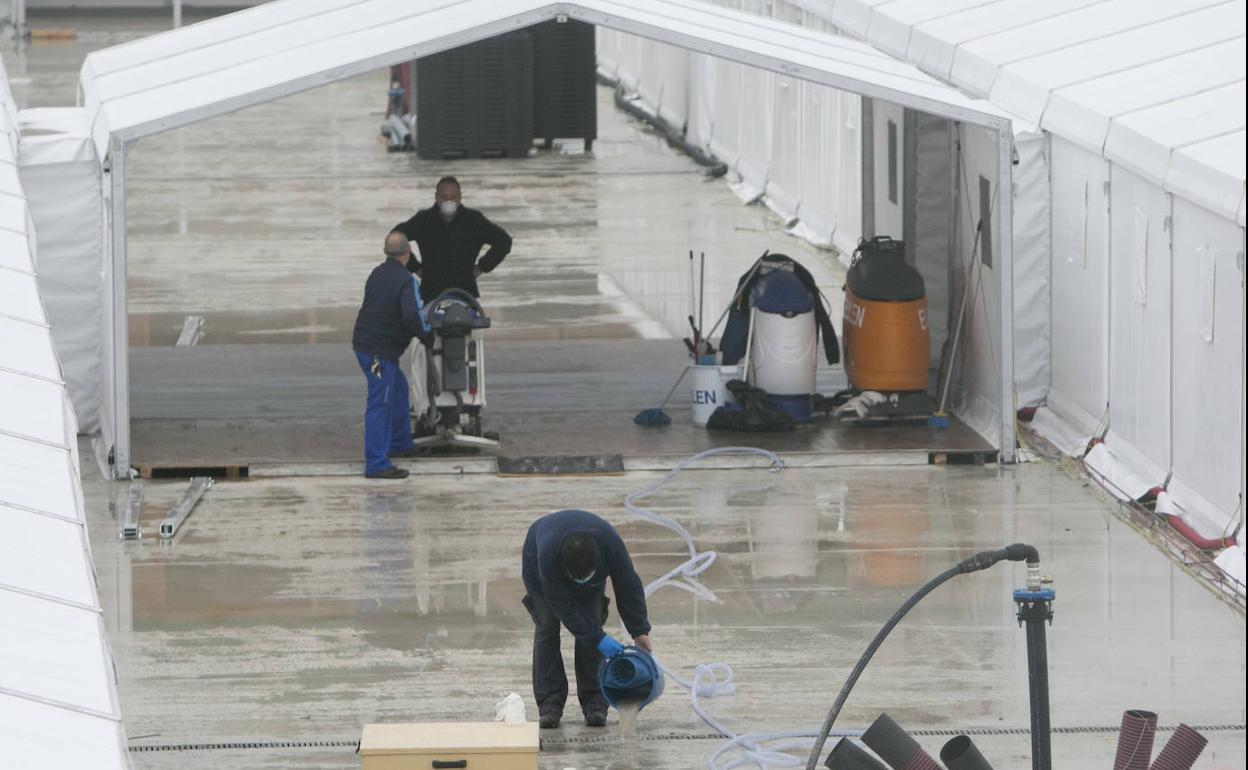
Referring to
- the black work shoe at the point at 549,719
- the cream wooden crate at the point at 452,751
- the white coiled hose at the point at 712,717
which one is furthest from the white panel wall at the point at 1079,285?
the cream wooden crate at the point at 452,751

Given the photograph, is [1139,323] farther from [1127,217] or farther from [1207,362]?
[1207,362]

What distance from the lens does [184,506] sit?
1445cm

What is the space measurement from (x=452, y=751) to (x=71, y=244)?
28.1 ft

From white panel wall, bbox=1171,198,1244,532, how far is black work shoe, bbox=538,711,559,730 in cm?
475

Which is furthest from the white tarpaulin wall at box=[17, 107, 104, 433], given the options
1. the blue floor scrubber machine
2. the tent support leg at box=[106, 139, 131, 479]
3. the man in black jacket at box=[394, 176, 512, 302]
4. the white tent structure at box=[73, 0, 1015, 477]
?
the blue floor scrubber machine

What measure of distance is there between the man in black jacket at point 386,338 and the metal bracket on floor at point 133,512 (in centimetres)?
167

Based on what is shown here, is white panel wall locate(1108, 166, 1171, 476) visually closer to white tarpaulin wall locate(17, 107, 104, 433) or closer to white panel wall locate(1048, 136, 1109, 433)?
white panel wall locate(1048, 136, 1109, 433)

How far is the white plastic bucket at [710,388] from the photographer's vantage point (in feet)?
53.9

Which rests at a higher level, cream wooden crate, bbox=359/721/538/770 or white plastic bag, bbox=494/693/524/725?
cream wooden crate, bbox=359/721/538/770

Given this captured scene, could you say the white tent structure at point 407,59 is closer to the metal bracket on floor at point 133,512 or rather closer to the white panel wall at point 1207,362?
the metal bracket on floor at point 133,512

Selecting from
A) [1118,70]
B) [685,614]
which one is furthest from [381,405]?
[1118,70]

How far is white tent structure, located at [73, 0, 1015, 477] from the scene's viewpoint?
599 inches

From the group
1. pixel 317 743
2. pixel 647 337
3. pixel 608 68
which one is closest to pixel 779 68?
pixel 647 337

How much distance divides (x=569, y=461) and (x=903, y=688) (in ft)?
16.8
